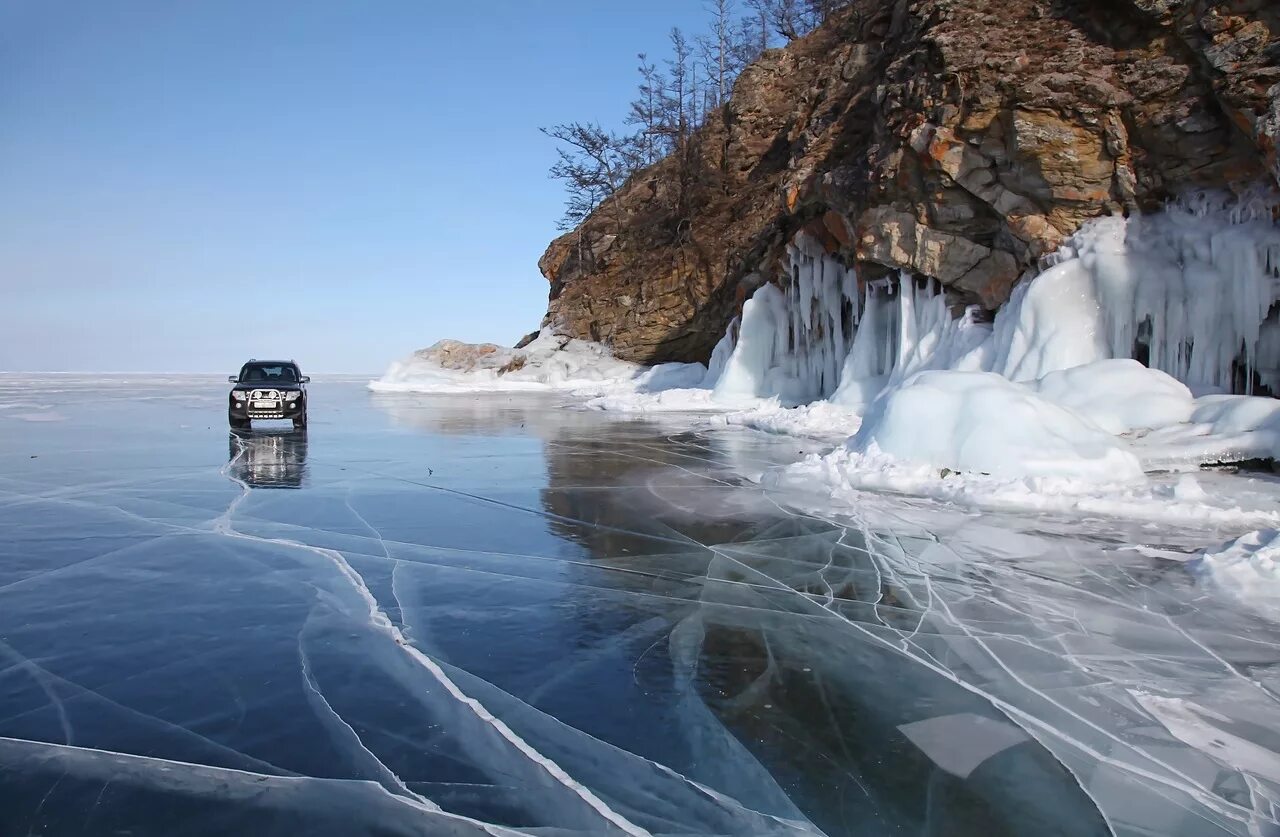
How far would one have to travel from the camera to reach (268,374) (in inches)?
716

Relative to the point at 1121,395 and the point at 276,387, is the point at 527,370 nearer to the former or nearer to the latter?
the point at 276,387

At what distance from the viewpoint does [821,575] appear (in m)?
6.11

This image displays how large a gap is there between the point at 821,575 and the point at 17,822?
15.7 feet

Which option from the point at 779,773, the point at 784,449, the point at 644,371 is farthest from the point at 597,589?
the point at 644,371

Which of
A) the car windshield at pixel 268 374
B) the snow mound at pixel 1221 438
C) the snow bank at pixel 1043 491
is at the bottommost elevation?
the snow bank at pixel 1043 491

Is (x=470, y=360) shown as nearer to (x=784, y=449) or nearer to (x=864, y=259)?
(x=864, y=259)

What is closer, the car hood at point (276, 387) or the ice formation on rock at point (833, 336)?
the car hood at point (276, 387)

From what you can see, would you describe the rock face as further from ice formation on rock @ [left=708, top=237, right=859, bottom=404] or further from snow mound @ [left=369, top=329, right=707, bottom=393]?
snow mound @ [left=369, top=329, right=707, bottom=393]

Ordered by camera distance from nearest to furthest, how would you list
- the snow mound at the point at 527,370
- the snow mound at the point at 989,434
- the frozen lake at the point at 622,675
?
the frozen lake at the point at 622,675 → the snow mound at the point at 989,434 → the snow mound at the point at 527,370

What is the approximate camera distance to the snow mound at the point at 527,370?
3681 centimetres

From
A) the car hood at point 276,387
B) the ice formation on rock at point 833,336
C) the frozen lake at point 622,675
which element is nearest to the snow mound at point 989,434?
the frozen lake at point 622,675

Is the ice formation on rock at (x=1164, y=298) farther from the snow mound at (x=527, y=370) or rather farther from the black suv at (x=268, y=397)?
→ the snow mound at (x=527, y=370)

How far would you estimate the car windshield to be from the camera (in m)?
17.7

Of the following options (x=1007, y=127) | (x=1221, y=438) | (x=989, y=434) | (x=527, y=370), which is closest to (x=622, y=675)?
(x=989, y=434)
